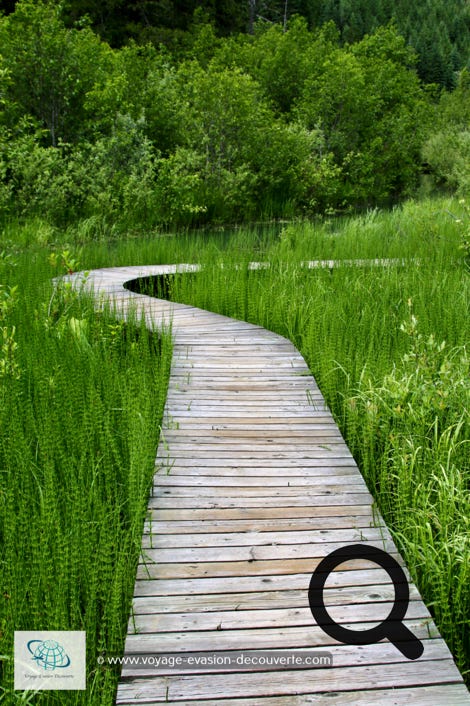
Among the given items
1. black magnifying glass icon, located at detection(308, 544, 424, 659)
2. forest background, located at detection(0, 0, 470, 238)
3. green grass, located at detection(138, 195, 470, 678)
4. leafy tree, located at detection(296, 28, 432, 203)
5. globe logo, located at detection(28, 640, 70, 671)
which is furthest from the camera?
leafy tree, located at detection(296, 28, 432, 203)

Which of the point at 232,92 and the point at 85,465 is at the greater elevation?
the point at 232,92

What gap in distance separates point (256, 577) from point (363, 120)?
20.6m

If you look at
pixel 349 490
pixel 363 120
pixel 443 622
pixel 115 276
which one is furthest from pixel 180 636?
pixel 363 120

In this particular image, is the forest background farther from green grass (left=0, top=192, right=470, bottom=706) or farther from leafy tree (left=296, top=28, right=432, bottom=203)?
green grass (left=0, top=192, right=470, bottom=706)

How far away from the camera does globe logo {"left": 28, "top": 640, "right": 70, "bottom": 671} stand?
182 centimetres

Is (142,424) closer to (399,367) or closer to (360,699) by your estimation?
(360,699)

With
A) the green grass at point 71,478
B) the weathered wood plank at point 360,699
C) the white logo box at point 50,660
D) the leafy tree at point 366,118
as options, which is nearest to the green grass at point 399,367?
the weathered wood plank at point 360,699

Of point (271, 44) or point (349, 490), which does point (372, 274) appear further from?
point (271, 44)

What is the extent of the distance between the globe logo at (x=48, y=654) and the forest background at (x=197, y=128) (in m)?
5.80

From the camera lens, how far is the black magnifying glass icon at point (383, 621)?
192cm

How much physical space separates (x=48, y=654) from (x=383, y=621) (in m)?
0.95

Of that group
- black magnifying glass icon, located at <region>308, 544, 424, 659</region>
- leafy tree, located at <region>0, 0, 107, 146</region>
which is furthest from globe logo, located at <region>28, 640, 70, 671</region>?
leafy tree, located at <region>0, 0, 107, 146</region>

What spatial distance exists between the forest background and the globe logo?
5.80m

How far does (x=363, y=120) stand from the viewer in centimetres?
2084
